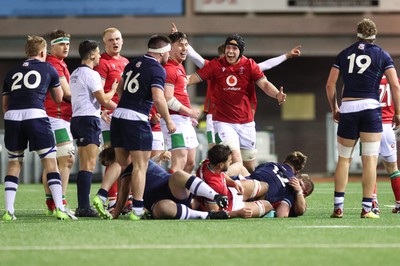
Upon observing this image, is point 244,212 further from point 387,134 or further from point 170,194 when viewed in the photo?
point 387,134

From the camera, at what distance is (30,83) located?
35.0ft

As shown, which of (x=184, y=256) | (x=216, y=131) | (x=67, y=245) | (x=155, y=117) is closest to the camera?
(x=184, y=256)

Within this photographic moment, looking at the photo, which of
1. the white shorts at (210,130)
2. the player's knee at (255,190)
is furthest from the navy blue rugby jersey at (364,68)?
the white shorts at (210,130)

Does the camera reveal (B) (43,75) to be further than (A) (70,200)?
No

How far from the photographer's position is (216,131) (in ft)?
41.7

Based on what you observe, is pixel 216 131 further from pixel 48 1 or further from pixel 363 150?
pixel 48 1

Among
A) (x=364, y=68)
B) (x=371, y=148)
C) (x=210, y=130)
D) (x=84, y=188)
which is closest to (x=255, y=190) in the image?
(x=371, y=148)

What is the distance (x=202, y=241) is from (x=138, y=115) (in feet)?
8.53

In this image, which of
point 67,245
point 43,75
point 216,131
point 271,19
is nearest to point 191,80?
point 216,131

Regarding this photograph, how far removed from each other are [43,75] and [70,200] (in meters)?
4.71

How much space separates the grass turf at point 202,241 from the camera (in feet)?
23.9

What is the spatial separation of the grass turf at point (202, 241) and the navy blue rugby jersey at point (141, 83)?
46.2 inches

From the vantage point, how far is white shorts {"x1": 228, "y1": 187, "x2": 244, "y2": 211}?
10734 mm

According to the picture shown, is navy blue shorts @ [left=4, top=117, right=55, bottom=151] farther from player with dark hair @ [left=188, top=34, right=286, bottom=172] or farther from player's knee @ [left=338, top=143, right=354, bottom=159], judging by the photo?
player's knee @ [left=338, top=143, right=354, bottom=159]
